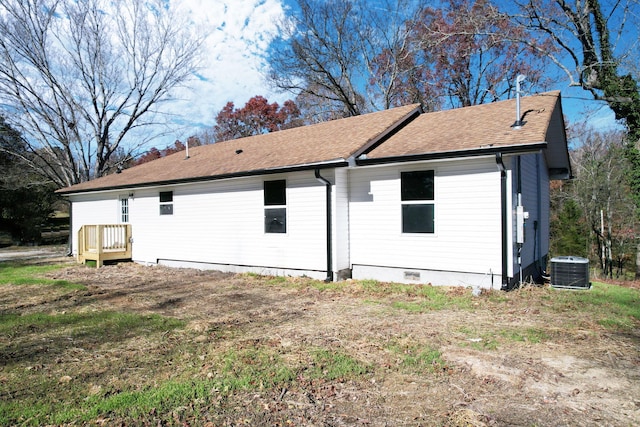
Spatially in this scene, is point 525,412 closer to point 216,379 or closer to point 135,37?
point 216,379

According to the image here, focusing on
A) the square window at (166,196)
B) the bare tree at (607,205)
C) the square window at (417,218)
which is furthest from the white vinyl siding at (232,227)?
the bare tree at (607,205)

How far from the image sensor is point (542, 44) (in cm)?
1819

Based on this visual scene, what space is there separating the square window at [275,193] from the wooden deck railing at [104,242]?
644 centimetres

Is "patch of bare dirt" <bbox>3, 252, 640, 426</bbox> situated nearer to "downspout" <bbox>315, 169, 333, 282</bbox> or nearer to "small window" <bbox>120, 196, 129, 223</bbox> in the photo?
"downspout" <bbox>315, 169, 333, 282</bbox>

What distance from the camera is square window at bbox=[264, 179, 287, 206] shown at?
9.78 metres

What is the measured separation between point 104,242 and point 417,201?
34.5 ft

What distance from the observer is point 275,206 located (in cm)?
987

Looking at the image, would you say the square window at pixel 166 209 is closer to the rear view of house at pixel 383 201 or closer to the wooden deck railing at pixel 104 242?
the rear view of house at pixel 383 201

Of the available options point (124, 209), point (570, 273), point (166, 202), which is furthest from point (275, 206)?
point (124, 209)

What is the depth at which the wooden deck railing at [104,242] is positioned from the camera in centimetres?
1287

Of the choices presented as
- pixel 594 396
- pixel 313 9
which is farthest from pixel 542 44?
pixel 594 396

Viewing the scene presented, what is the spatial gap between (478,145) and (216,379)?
6202 millimetres

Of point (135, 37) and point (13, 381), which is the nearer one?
point (13, 381)

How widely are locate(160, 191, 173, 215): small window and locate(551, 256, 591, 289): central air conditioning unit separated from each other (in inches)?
417
